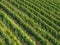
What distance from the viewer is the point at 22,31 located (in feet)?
60.8

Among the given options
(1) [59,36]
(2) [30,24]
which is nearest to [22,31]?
(2) [30,24]

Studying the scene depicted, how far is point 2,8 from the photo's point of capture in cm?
2317

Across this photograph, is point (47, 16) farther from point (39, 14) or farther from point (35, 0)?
point (35, 0)

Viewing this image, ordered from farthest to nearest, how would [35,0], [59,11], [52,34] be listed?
1. [35,0]
2. [59,11]
3. [52,34]

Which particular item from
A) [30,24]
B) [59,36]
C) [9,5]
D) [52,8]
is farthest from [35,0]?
[59,36]

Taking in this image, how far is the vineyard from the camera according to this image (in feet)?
58.6

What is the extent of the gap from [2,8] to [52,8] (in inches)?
285

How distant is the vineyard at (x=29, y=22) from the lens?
58.6ft

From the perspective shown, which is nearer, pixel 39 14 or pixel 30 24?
pixel 30 24

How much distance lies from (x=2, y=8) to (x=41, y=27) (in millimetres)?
5772

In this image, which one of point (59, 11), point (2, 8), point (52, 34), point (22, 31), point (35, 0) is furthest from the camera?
point (35, 0)

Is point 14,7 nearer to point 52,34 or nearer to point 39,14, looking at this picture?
point 39,14

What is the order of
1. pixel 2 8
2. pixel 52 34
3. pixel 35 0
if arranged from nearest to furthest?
pixel 52 34 → pixel 2 8 → pixel 35 0

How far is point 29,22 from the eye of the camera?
69.2 ft
